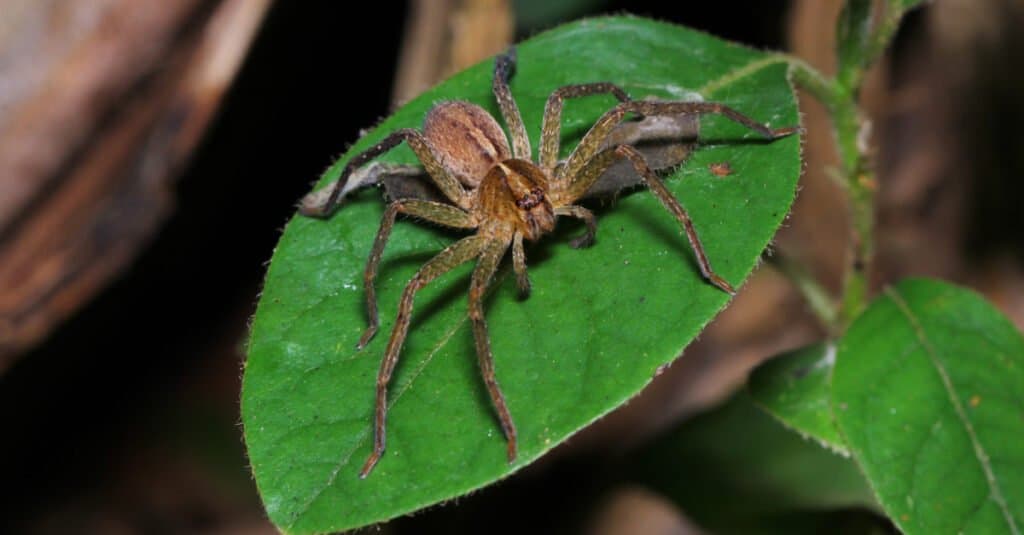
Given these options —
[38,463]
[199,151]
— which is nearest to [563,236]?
[199,151]

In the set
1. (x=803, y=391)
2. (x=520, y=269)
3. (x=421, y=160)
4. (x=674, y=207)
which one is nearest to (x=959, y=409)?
(x=803, y=391)

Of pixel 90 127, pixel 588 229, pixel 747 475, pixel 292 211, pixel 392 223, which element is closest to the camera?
pixel 588 229

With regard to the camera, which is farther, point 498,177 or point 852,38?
point 498,177

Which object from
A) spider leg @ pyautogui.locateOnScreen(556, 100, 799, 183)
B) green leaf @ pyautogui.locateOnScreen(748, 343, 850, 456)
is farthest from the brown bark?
green leaf @ pyautogui.locateOnScreen(748, 343, 850, 456)

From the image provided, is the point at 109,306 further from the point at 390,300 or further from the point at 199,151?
the point at 390,300

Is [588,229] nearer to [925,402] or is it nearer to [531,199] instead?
[531,199]
